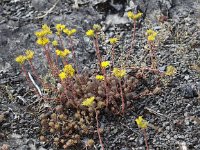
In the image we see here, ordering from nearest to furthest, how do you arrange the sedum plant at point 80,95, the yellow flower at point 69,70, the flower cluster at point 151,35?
the yellow flower at point 69,70, the sedum plant at point 80,95, the flower cluster at point 151,35

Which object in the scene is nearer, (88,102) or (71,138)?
(88,102)

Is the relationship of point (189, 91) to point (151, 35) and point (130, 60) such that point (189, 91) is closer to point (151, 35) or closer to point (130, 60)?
point (151, 35)

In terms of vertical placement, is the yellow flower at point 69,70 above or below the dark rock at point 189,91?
above

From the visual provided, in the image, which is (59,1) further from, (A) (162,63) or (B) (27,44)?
(A) (162,63)

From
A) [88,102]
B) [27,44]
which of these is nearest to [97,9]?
[27,44]

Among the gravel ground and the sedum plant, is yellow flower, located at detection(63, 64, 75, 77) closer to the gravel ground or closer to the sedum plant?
the sedum plant

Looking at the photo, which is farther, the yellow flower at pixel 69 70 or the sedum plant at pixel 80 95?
the sedum plant at pixel 80 95

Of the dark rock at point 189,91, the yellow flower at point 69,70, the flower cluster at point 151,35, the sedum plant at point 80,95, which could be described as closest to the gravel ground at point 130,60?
the dark rock at point 189,91

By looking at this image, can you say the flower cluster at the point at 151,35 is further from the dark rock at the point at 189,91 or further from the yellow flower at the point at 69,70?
Answer: the yellow flower at the point at 69,70

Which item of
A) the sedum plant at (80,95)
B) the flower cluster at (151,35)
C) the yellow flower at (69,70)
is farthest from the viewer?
the flower cluster at (151,35)

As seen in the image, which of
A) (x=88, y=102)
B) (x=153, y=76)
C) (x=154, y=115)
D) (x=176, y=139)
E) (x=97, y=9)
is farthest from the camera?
(x=97, y=9)
